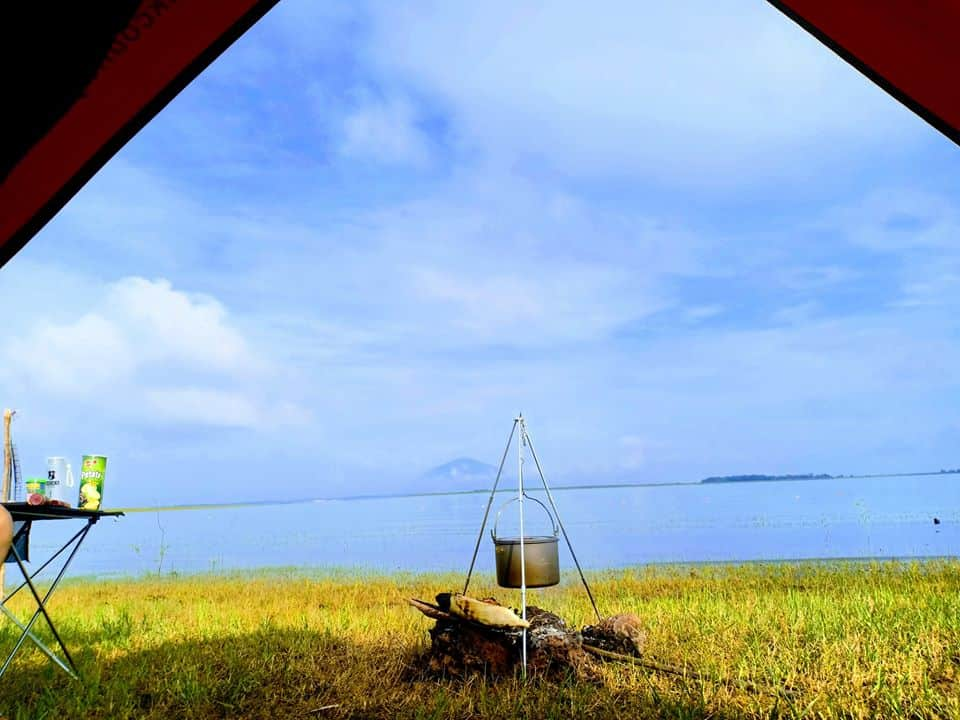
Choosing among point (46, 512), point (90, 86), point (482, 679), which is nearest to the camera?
point (90, 86)

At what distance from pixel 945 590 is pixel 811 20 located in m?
5.83

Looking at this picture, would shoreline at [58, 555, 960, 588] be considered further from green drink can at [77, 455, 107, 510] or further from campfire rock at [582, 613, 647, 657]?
green drink can at [77, 455, 107, 510]

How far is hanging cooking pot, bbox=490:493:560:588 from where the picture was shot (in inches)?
141

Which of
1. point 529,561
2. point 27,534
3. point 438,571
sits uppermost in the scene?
point 27,534

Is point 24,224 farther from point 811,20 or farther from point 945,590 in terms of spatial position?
point 945,590

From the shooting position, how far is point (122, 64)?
7.00 ft

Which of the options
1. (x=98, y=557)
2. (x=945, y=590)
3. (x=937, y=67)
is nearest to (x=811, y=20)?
(x=937, y=67)

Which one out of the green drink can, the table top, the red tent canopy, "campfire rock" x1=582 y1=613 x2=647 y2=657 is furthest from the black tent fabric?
"campfire rock" x1=582 y1=613 x2=647 y2=657

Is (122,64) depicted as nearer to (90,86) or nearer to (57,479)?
(90,86)

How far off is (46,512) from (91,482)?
16.9 inches

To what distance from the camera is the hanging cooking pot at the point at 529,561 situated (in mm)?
3586

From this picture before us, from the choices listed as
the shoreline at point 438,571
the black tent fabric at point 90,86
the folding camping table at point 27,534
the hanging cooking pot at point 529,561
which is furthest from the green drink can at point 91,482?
the shoreline at point 438,571

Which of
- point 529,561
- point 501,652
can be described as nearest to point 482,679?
point 501,652

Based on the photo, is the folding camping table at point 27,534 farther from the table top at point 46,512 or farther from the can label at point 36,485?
the can label at point 36,485
